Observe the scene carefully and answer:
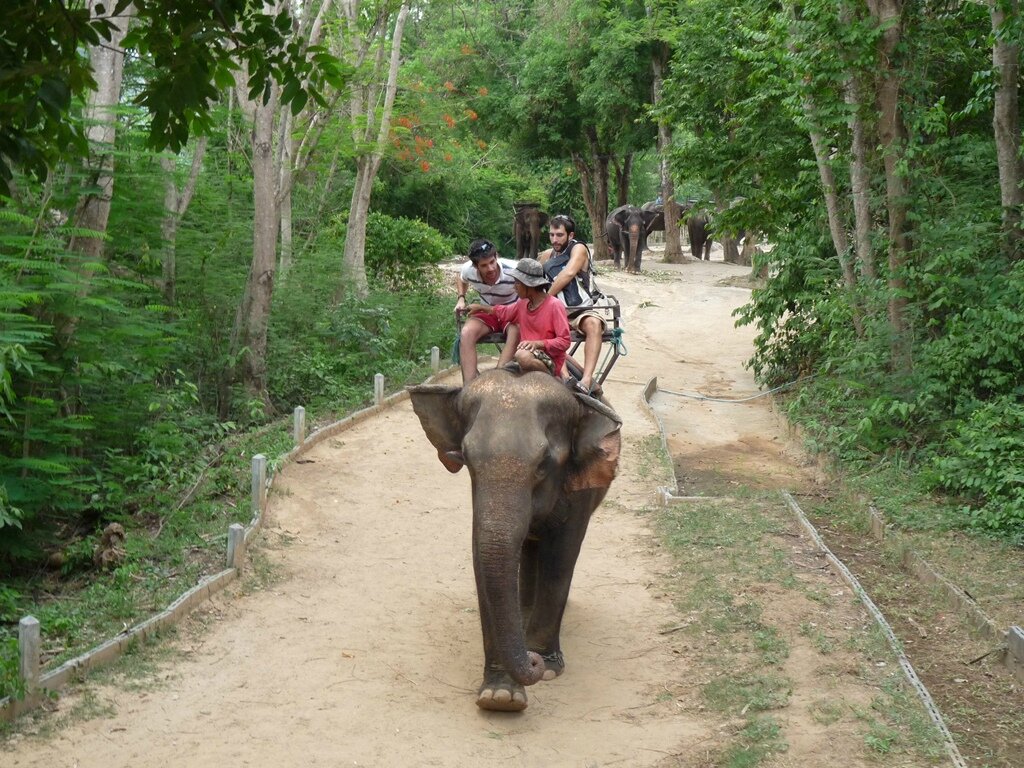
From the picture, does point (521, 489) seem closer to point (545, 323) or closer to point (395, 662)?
point (545, 323)

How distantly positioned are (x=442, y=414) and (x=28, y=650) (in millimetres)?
2556

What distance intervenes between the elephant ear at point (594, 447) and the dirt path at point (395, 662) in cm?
127

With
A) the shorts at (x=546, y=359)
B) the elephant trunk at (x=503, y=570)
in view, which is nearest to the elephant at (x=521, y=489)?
the elephant trunk at (x=503, y=570)

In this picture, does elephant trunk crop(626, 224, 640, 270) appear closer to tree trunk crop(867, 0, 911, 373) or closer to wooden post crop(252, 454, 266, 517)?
tree trunk crop(867, 0, 911, 373)

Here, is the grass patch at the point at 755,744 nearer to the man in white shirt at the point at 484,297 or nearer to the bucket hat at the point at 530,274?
the man in white shirt at the point at 484,297

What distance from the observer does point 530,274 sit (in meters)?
7.32

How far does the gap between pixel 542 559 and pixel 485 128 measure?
26817 mm

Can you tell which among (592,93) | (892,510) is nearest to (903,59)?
(892,510)

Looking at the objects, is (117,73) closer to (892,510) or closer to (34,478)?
(34,478)

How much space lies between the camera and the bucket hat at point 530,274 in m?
7.28

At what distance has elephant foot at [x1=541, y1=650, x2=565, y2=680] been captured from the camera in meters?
7.15

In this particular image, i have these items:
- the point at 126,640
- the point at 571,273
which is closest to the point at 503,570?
the point at 126,640

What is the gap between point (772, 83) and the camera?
16.0 meters

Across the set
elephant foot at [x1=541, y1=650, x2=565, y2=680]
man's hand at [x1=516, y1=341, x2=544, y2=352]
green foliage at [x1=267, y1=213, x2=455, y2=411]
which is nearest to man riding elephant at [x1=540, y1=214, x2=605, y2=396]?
man's hand at [x1=516, y1=341, x2=544, y2=352]
